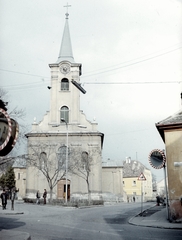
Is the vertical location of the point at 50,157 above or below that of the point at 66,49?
below

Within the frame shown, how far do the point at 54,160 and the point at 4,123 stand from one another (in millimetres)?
37149

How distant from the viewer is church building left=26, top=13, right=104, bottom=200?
4308 centimetres

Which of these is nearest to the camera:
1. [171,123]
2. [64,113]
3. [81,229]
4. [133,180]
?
[81,229]

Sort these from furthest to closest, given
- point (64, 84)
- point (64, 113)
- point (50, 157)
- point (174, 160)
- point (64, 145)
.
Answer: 1. point (64, 84)
2. point (64, 113)
3. point (64, 145)
4. point (50, 157)
5. point (174, 160)

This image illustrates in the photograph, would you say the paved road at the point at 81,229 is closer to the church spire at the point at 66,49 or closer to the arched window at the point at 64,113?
the arched window at the point at 64,113


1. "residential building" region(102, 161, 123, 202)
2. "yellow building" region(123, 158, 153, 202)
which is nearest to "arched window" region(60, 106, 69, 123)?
"residential building" region(102, 161, 123, 202)

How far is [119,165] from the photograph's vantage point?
53219mm

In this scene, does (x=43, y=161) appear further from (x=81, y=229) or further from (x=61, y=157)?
(x=81, y=229)

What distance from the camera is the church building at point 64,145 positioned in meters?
43.1

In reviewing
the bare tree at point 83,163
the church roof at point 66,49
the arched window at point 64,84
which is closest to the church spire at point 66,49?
the church roof at point 66,49

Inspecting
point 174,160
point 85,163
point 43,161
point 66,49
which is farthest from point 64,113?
point 174,160

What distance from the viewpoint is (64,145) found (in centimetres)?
4481

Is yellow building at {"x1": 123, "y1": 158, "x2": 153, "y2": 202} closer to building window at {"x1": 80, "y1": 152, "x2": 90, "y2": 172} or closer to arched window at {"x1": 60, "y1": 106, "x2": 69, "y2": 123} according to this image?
building window at {"x1": 80, "y1": 152, "x2": 90, "y2": 172}

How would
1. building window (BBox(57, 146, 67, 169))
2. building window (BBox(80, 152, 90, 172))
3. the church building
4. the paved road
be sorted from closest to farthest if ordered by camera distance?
the paved road, building window (BBox(57, 146, 67, 169)), building window (BBox(80, 152, 90, 172)), the church building
